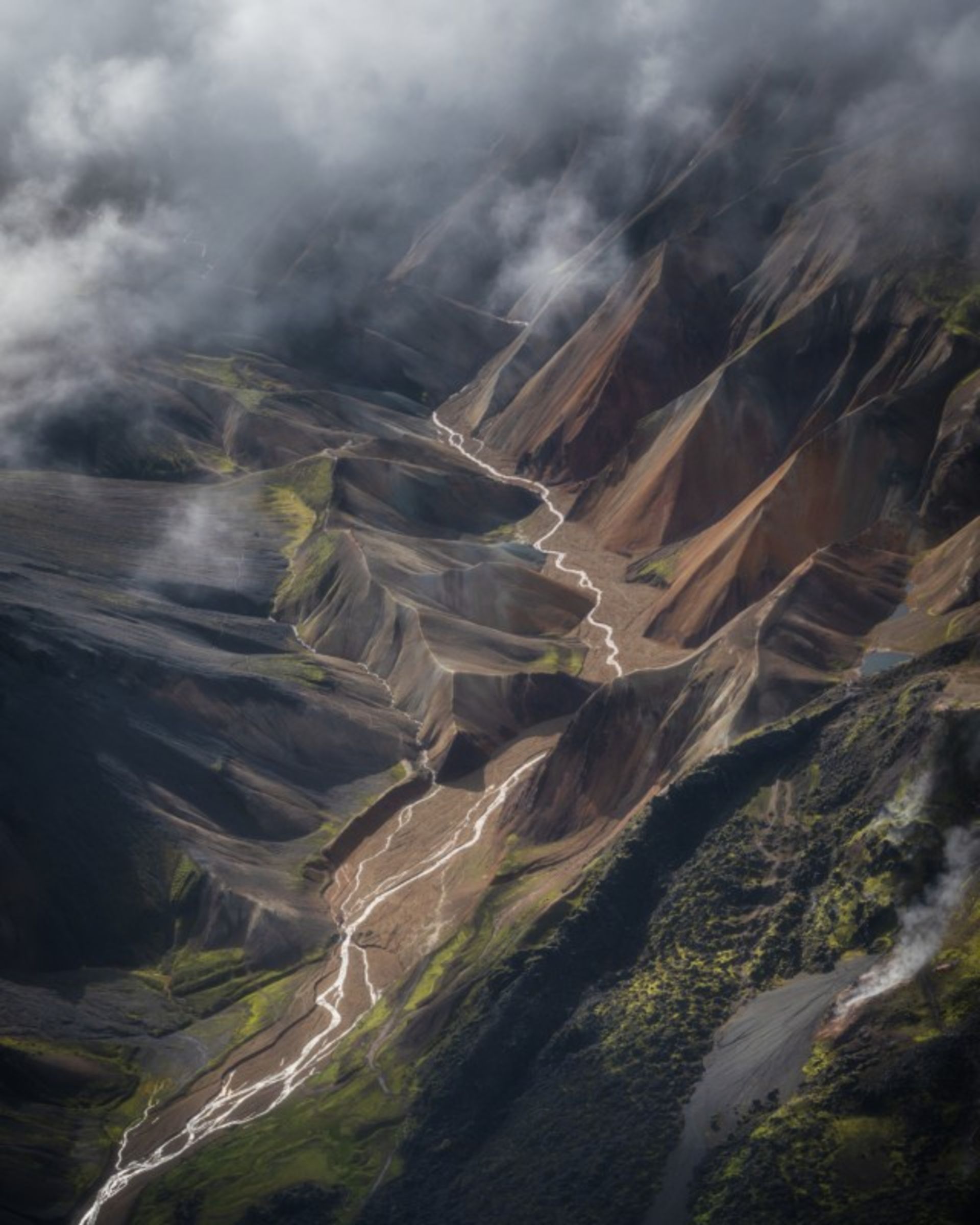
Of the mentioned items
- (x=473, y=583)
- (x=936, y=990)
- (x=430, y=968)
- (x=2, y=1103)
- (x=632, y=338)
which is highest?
(x=632, y=338)

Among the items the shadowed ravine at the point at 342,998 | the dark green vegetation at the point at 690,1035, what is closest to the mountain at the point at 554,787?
the dark green vegetation at the point at 690,1035

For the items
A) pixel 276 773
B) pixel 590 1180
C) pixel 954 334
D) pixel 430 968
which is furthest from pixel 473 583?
pixel 590 1180

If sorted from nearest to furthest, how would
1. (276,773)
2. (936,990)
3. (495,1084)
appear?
(936,990) → (495,1084) → (276,773)

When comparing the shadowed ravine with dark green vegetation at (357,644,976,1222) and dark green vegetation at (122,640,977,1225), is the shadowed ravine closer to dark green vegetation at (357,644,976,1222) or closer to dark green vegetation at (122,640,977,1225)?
dark green vegetation at (122,640,977,1225)

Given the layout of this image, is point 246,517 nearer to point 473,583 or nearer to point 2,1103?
point 473,583

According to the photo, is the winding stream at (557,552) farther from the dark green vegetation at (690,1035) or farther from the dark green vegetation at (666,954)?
the dark green vegetation at (666,954)

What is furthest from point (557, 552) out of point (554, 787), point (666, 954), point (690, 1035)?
point (690, 1035)

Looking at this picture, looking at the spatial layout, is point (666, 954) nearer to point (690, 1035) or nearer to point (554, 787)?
→ point (690, 1035)
